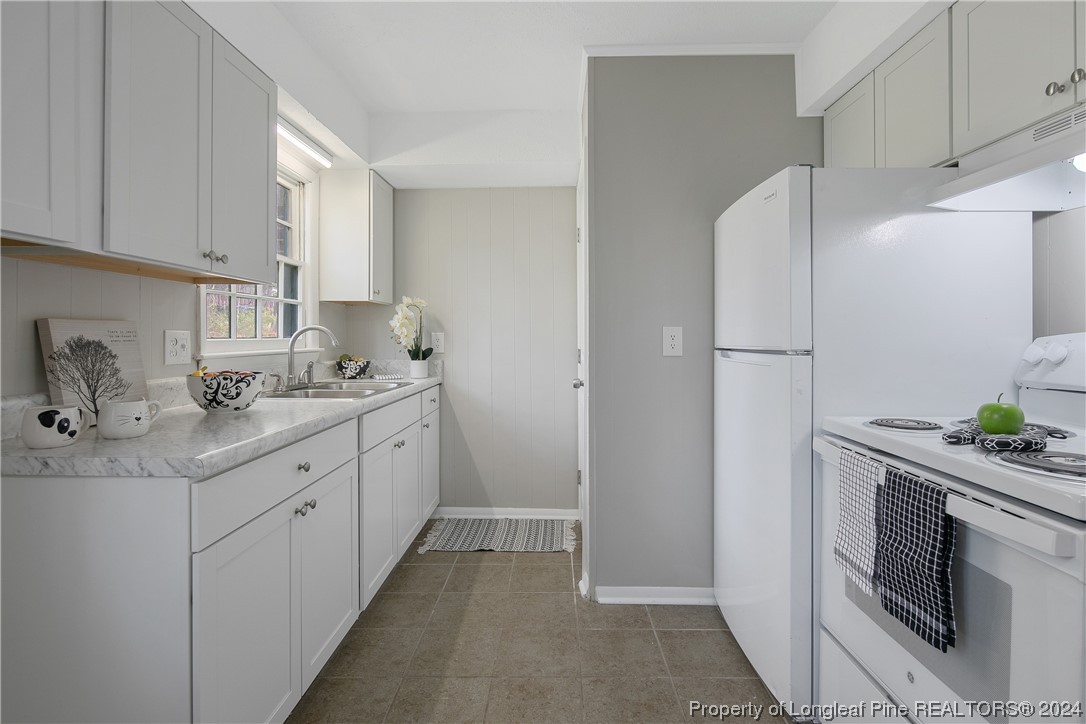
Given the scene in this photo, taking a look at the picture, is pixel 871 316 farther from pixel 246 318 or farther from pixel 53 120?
pixel 246 318

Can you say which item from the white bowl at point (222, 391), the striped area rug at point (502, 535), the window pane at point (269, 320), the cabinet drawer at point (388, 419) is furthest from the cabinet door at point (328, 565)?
the window pane at point (269, 320)

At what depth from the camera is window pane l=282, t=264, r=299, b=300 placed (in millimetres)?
2789

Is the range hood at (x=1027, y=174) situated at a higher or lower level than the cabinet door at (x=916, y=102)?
lower

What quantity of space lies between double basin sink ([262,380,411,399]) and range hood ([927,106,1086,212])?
2.12m

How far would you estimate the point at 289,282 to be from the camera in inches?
112

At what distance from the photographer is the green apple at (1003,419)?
44.5 inches

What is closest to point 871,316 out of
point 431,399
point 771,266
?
point 771,266

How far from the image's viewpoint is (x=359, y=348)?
11.1ft

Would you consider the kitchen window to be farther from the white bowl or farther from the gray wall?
the gray wall

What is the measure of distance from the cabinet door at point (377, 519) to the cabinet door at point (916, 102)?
2.16m

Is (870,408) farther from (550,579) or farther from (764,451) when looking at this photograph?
(550,579)

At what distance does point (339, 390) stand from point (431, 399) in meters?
0.69

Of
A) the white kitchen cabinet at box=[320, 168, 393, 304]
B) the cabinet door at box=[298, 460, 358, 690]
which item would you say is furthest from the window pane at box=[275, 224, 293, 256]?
the cabinet door at box=[298, 460, 358, 690]

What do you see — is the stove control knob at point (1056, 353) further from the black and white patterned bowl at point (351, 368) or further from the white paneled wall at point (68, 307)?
the black and white patterned bowl at point (351, 368)
